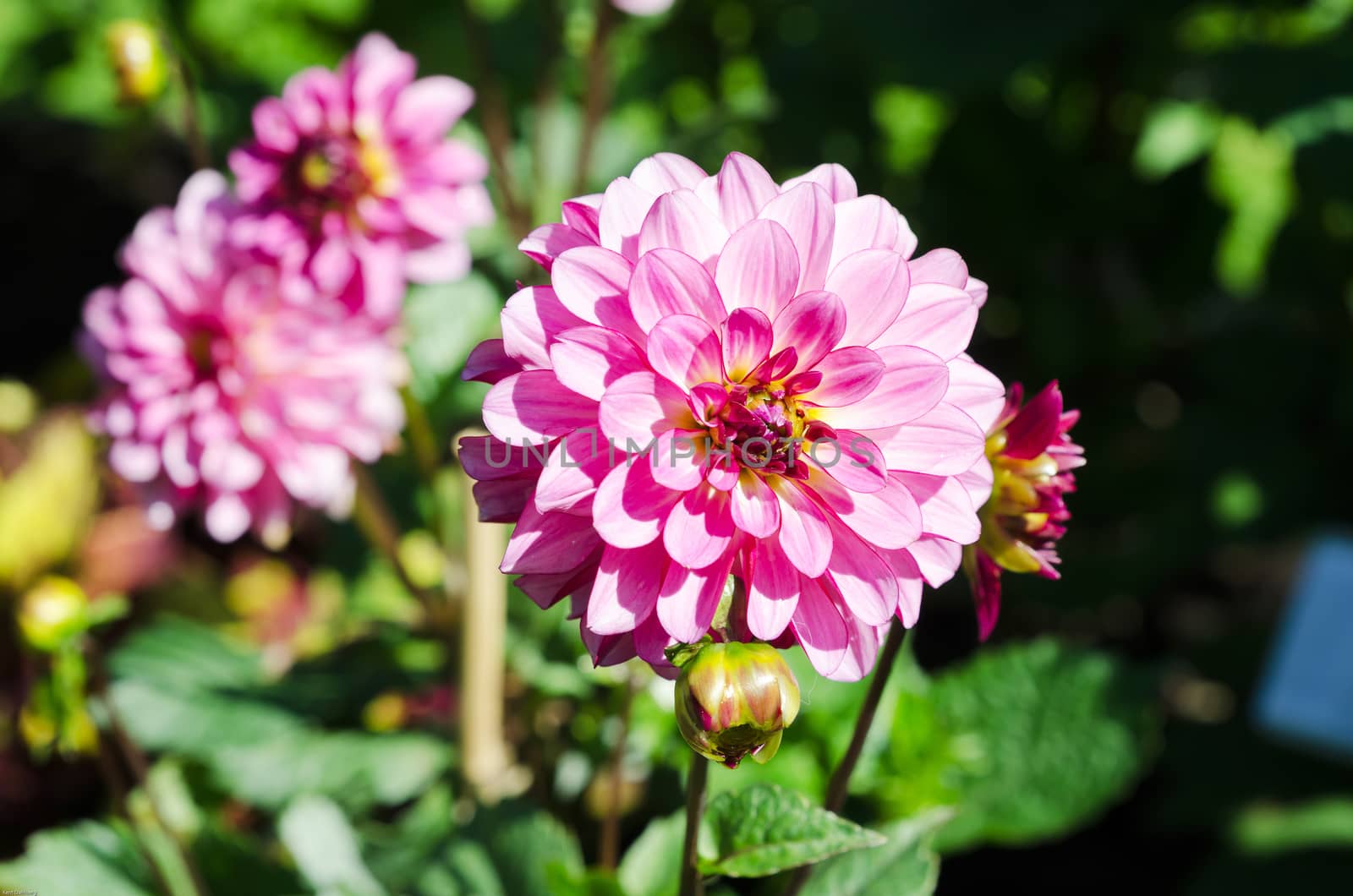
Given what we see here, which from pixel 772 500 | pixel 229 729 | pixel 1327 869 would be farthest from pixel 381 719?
pixel 1327 869

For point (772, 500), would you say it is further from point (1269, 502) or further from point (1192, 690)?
point (1192, 690)

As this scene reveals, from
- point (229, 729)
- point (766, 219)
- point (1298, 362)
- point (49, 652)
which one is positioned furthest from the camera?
point (1298, 362)

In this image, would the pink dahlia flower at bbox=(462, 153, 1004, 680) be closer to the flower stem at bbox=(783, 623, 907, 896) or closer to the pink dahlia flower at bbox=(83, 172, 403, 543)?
the flower stem at bbox=(783, 623, 907, 896)

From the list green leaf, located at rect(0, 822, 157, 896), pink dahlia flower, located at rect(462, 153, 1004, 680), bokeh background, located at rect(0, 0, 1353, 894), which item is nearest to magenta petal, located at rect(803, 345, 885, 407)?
pink dahlia flower, located at rect(462, 153, 1004, 680)

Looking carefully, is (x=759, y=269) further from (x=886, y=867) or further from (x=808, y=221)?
(x=886, y=867)

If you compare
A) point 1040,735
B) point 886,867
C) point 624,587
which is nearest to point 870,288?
point 624,587

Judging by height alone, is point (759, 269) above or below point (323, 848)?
above

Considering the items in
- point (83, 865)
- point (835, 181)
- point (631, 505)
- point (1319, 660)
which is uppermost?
point (835, 181)
